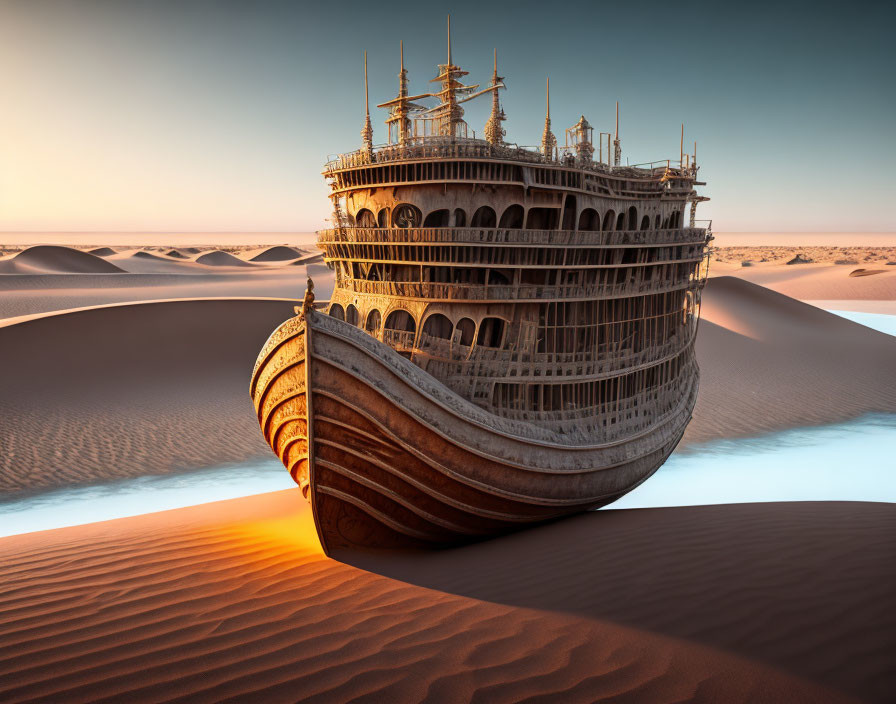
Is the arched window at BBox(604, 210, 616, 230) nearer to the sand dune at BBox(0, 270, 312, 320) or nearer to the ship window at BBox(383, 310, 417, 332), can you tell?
the ship window at BBox(383, 310, 417, 332)

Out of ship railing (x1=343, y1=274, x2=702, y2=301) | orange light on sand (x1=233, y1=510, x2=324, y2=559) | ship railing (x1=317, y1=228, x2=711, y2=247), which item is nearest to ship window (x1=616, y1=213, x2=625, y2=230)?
ship railing (x1=317, y1=228, x2=711, y2=247)

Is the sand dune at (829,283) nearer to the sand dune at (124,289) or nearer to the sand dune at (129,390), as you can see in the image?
the sand dune at (124,289)

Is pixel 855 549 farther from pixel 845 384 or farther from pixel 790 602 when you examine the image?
pixel 845 384

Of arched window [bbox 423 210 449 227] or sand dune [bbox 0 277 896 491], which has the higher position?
arched window [bbox 423 210 449 227]

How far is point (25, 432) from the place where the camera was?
932 inches

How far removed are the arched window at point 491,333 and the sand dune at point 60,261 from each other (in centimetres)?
8710

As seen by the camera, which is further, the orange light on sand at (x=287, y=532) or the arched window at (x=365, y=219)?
the arched window at (x=365, y=219)

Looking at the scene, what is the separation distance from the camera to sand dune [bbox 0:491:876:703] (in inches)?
255

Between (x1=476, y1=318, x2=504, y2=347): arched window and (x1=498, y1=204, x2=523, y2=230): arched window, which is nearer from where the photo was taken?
(x1=476, y1=318, x2=504, y2=347): arched window

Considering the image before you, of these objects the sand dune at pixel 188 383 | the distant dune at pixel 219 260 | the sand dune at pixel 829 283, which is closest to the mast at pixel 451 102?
the sand dune at pixel 188 383

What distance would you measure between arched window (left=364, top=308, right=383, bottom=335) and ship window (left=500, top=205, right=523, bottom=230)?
392 cm

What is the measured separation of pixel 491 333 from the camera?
13.2 m

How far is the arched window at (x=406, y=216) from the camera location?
1321cm

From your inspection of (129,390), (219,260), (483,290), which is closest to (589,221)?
(483,290)
